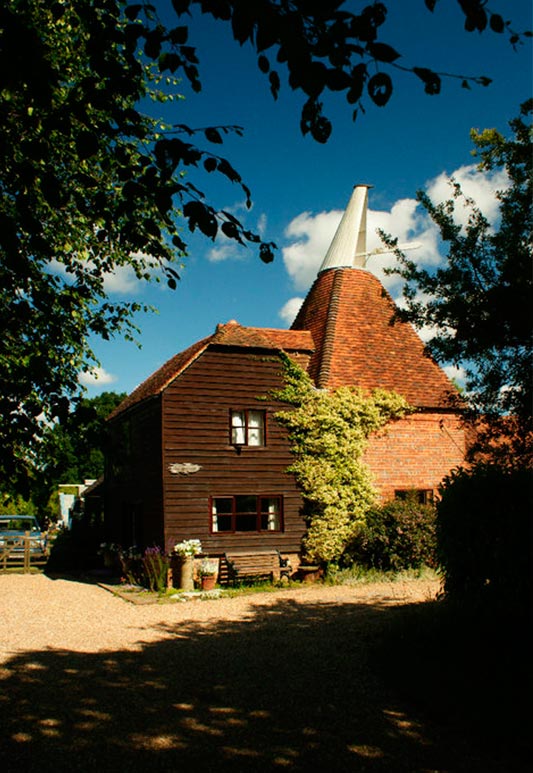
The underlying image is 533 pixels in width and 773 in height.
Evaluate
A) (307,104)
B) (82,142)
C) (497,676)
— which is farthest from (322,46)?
(497,676)

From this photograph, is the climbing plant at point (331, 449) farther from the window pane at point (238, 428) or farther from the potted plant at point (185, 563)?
the potted plant at point (185, 563)

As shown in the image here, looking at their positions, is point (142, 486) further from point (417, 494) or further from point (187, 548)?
point (417, 494)

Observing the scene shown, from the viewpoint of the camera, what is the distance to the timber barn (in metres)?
18.0

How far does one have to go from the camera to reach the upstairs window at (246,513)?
1834 centimetres

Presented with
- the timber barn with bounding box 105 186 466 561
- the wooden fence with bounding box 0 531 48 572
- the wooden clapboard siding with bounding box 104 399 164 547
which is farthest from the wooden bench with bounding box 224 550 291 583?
the wooden fence with bounding box 0 531 48 572

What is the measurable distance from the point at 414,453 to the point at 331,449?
3.01 m

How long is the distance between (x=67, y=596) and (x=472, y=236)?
13376 millimetres

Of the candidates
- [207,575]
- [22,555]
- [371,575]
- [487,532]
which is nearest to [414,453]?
[371,575]

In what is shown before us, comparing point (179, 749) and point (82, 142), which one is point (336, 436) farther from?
point (82, 142)

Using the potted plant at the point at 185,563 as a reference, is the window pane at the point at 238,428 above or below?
above

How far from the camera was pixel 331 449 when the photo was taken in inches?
739

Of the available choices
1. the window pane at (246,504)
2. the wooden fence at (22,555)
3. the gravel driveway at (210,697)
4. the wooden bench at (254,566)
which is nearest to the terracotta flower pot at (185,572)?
the wooden bench at (254,566)

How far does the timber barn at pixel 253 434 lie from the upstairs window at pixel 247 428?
3 centimetres

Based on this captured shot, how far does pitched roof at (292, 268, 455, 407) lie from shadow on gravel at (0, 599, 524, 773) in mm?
11013
